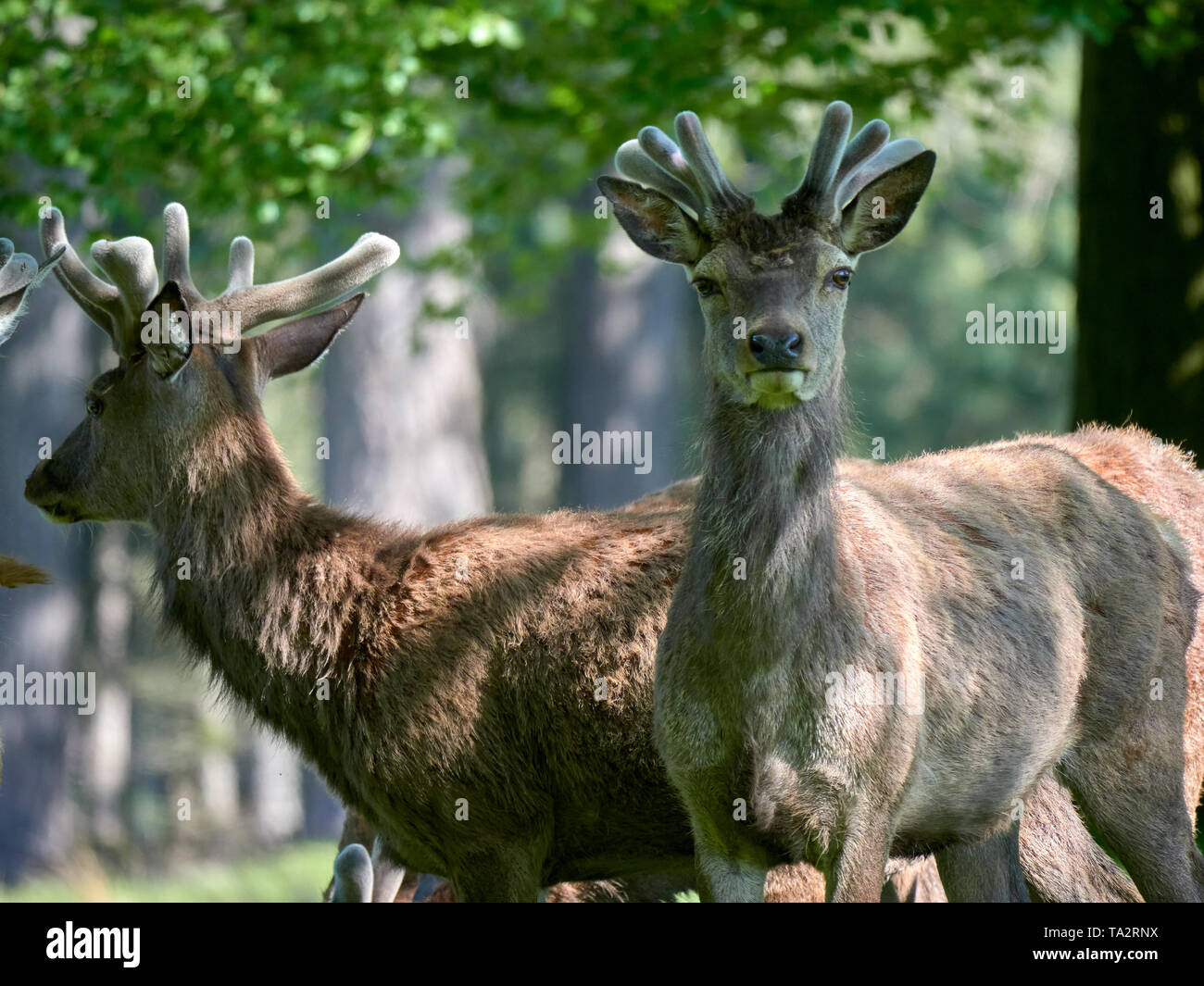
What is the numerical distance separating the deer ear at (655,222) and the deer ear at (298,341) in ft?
5.42

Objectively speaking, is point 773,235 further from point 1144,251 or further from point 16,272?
point 1144,251

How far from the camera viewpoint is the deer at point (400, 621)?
6.42m

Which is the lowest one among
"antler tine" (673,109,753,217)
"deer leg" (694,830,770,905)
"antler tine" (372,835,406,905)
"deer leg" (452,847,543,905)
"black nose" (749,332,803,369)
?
"antler tine" (372,835,406,905)

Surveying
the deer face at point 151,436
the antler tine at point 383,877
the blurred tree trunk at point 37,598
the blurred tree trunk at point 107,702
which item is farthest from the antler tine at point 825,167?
the blurred tree trunk at point 107,702

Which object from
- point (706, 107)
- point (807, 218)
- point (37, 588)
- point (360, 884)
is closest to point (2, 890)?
point (37, 588)

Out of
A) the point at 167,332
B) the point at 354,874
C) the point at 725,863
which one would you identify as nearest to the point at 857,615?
the point at 725,863

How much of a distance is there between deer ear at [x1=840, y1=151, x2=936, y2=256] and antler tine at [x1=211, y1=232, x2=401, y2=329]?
7.50 ft

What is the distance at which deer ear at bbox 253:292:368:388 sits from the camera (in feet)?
23.7

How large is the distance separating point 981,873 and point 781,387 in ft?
9.10

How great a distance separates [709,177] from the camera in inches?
228

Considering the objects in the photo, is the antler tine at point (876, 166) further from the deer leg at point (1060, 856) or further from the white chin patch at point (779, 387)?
the deer leg at point (1060, 856)

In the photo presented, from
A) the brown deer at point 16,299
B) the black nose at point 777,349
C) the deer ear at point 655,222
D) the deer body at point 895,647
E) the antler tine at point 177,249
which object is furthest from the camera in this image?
the antler tine at point 177,249

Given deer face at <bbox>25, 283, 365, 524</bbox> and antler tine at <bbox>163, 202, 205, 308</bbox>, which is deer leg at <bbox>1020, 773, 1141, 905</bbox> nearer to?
deer face at <bbox>25, 283, 365, 524</bbox>

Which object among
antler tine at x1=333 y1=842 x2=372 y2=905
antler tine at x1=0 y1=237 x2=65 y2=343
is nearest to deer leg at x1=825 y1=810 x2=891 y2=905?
antler tine at x1=333 y1=842 x2=372 y2=905
